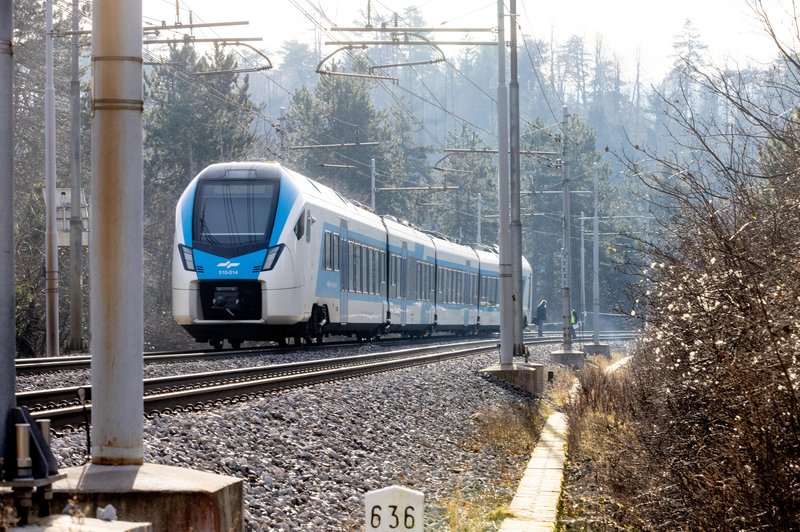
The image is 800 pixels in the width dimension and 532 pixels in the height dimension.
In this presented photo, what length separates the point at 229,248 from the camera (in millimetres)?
21594

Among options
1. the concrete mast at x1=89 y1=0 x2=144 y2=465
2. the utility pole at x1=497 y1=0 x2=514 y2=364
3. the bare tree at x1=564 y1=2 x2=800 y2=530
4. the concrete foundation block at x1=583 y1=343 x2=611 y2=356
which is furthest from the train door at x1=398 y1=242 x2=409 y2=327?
the concrete mast at x1=89 y1=0 x2=144 y2=465

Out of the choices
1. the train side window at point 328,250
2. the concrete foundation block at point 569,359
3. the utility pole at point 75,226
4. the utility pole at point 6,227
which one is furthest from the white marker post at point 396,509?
the concrete foundation block at point 569,359

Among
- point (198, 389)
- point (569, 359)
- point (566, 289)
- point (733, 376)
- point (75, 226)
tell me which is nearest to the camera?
point (733, 376)

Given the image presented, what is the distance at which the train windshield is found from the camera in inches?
853

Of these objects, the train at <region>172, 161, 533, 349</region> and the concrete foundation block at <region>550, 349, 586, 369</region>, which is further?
the concrete foundation block at <region>550, 349, 586, 369</region>

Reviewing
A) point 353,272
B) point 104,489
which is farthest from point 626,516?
point 353,272

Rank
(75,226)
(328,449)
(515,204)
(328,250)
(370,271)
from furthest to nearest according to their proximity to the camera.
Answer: (370,271)
(75,226)
(515,204)
(328,250)
(328,449)

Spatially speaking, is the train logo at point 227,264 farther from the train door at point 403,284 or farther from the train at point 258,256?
the train door at point 403,284

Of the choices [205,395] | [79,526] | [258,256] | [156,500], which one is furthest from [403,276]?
[79,526]

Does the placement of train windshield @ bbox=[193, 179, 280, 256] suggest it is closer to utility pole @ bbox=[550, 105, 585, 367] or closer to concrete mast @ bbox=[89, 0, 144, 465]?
utility pole @ bbox=[550, 105, 585, 367]

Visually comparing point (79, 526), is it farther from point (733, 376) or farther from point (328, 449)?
point (328, 449)

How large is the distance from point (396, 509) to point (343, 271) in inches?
830

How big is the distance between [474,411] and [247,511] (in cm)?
878

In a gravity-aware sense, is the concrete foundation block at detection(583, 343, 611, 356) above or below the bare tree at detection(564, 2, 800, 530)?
below
